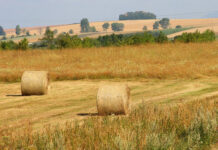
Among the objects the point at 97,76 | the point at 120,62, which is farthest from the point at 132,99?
the point at 120,62

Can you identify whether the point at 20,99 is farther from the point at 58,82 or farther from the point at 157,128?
the point at 157,128

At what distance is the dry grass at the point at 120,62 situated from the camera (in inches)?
985

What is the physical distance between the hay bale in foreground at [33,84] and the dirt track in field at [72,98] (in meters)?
0.38

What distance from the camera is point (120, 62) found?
29438 millimetres

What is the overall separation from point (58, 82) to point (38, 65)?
6978 mm

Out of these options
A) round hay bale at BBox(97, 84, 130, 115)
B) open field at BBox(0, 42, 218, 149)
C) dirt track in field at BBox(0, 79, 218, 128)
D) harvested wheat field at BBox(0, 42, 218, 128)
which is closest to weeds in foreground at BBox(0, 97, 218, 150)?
open field at BBox(0, 42, 218, 149)

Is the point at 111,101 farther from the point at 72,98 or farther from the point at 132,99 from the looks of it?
the point at 72,98

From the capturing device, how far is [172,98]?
1731 cm

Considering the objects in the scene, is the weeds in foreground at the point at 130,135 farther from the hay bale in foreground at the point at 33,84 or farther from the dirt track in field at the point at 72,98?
the hay bale in foreground at the point at 33,84

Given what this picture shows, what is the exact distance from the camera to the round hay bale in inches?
523

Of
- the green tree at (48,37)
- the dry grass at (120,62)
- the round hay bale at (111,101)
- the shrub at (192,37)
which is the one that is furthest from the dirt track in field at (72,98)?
the green tree at (48,37)

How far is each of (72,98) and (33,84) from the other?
2166 mm

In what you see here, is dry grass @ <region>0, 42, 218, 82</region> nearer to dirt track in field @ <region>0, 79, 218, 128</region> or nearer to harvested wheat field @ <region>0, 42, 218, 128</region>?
harvested wheat field @ <region>0, 42, 218, 128</region>

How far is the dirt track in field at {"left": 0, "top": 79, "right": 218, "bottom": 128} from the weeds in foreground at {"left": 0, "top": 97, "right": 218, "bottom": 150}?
10.9 ft
